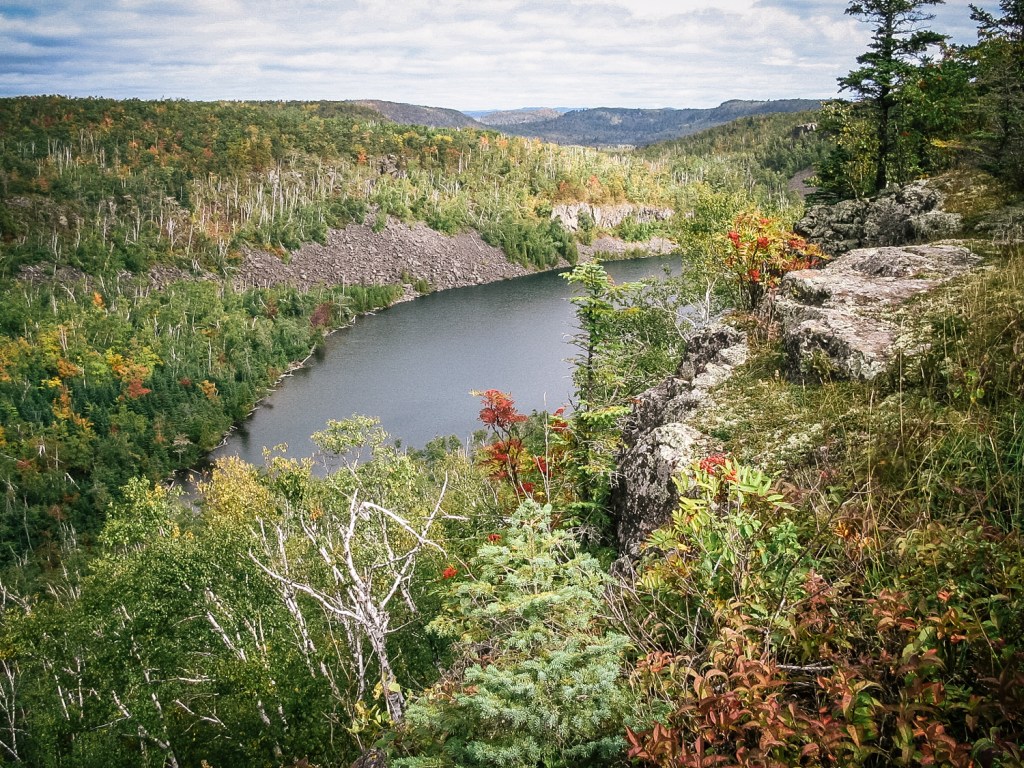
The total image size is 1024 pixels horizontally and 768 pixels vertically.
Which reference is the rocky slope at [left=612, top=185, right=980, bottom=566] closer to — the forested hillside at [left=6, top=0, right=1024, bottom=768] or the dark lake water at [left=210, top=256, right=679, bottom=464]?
the forested hillside at [left=6, top=0, right=1024, bottom=768]

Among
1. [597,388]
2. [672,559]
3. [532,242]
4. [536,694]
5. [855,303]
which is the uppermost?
[532,242]

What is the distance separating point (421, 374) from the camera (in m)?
70.9

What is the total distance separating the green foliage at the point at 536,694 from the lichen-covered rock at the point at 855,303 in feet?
14.8

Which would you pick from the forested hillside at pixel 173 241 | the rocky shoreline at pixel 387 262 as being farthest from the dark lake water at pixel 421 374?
the rocky shoreline at pixel 387 262

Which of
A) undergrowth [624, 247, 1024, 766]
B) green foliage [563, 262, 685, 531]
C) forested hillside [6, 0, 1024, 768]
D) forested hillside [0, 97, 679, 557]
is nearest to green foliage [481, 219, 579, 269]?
forested hillside [0, 97, 679, 557]

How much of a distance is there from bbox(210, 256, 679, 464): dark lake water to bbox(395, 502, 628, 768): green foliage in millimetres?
39257

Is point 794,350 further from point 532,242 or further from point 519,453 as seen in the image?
point 532,242

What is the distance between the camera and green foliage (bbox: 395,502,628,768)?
3240 mm

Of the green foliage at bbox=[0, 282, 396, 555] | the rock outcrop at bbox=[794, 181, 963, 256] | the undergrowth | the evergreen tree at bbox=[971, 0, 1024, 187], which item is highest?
the evergreen tree at bbox=[971, 0, 1024, 187]

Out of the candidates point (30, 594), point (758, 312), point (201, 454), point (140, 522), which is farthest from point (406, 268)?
point (758, 312)

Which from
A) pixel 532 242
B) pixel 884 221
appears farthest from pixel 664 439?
pixel 532 242

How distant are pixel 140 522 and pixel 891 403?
71.1ft

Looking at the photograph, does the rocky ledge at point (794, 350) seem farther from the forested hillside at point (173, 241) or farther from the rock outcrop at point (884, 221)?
the forested hillside at point (173, 241)

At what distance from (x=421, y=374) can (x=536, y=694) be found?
68.4 metres
